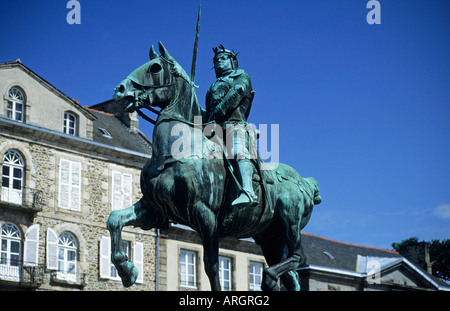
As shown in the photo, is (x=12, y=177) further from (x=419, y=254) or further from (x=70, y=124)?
(x=419, y=254)

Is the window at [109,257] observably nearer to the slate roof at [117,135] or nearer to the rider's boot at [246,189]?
the slate roof at [117,135]

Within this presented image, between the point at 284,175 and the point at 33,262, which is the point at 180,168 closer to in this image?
the point at 284,175

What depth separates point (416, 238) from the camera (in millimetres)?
74812

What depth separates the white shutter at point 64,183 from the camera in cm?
3703

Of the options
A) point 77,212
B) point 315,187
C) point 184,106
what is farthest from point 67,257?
point 184,106

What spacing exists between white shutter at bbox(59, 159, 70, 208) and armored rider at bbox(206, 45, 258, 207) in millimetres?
26338

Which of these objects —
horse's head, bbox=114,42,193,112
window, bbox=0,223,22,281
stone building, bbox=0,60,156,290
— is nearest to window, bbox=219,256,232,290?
stone building, bbox=0,60,156,290

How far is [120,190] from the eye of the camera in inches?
1545

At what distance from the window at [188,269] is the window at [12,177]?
8.91 meters

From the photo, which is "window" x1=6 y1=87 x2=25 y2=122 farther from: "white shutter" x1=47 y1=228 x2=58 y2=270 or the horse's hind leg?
the horse's hind leg

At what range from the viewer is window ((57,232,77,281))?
3591 centimetres

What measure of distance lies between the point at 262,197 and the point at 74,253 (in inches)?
1057
